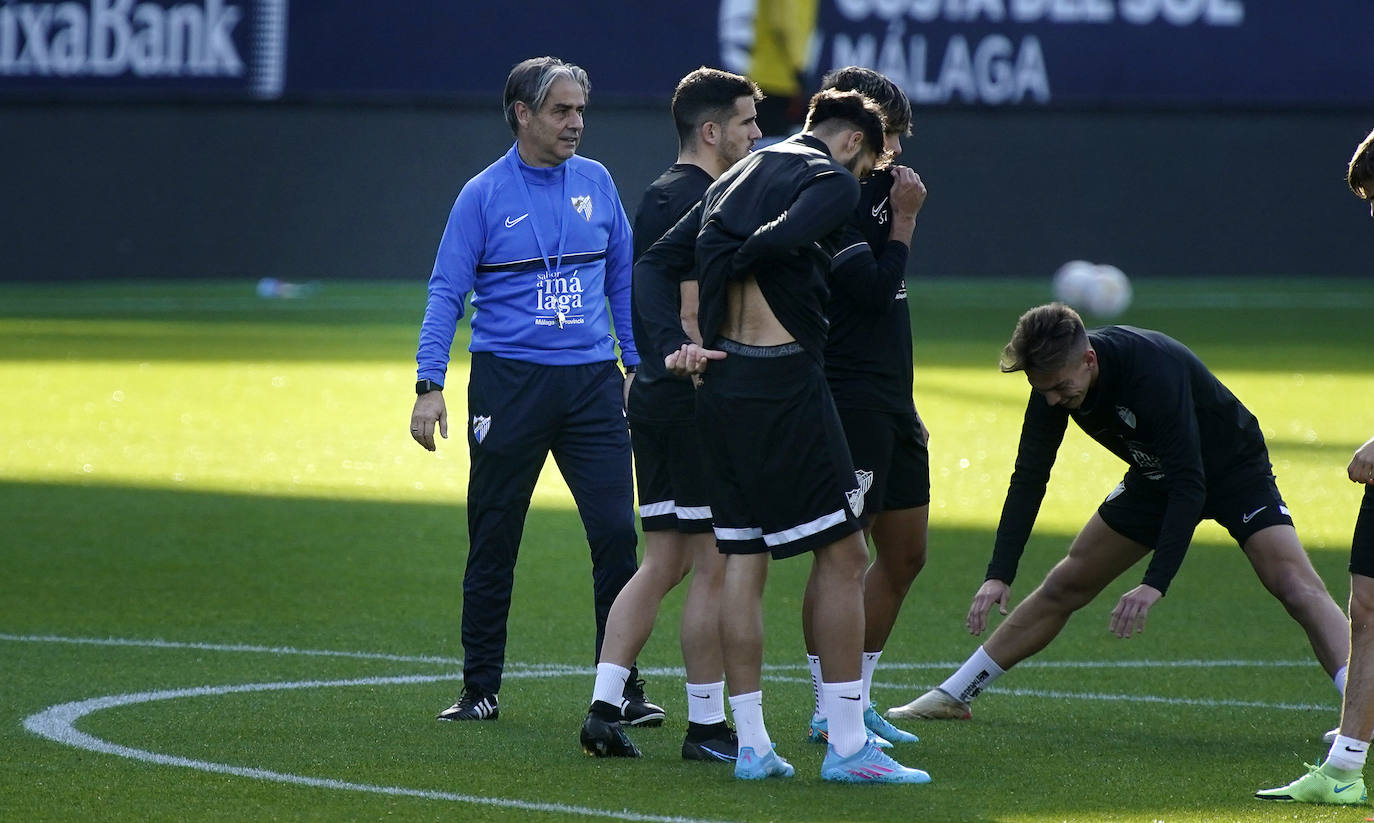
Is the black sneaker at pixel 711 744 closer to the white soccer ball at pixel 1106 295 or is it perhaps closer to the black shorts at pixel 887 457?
the black shorts at pixel 887 457

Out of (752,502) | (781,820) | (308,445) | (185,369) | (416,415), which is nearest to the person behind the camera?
(781,820)

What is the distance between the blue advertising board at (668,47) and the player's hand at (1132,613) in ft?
73.4

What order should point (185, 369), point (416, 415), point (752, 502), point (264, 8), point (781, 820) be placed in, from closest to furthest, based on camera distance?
point (781, 820) → point (752, 502) → point (416, 415) → point (185, 369) → point (264, 8)

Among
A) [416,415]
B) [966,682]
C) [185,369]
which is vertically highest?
[416,415]

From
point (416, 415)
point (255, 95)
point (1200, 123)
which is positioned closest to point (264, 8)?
point (255, 95)

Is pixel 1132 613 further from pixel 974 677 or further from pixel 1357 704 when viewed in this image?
pixel 974 677

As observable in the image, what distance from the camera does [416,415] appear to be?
6602 mm

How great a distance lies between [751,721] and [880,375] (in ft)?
4.16

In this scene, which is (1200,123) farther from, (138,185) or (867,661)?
(867,661)

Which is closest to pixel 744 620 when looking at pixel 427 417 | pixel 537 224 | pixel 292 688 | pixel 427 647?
pixel 427 417

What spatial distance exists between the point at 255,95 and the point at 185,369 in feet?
33.9

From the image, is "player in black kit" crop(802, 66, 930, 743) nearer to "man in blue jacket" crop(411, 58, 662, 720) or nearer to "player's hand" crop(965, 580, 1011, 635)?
"player's hand" crop(965, 580, 1011, 635)

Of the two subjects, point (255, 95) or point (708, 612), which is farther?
point (255, 95)

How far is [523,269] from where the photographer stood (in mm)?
→ 6930
